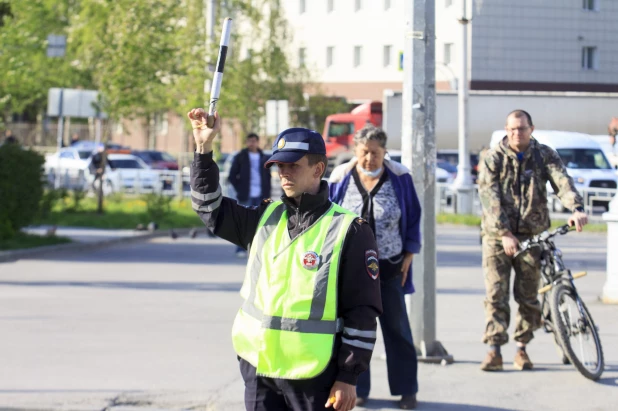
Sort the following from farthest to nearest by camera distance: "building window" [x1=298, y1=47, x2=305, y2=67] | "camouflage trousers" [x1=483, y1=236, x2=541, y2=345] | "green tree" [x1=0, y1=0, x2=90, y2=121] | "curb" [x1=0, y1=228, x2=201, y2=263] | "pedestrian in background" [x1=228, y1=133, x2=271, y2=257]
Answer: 1. "building window" [x1=298, y1=47, x2=305, y2=67]
2. "green tree" [x1=0, y1=0, x2=90, y2=121]
3. "pedestrian in background" [x1=228, y1=133, x2=271, y2=257]
4. "curb" [x1=0, y1=228, x2=201, y2=263]
5. "camouflage trousers" [x1=483, y1=236, x2=541, y2=345]

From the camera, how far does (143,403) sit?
744 centimetres

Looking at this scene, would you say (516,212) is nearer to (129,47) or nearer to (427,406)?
(427,406)

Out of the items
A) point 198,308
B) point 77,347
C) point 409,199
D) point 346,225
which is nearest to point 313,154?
point 346,225

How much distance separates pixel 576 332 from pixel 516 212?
96 cm

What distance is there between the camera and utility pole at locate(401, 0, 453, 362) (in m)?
8.66

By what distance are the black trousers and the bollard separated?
294 inches

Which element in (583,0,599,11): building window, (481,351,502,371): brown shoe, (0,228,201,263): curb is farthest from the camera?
(0,228,201,263): curb

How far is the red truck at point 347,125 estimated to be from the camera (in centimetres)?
4309

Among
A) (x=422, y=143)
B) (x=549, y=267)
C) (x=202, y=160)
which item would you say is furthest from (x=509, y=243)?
(x=202, y=160)

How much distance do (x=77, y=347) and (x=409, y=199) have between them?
3487mm

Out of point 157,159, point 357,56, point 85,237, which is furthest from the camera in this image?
point 357,56

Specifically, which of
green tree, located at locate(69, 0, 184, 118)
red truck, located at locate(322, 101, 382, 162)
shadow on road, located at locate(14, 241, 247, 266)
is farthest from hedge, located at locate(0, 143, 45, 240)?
red truck, located at locate(322, 101, 382, 162)

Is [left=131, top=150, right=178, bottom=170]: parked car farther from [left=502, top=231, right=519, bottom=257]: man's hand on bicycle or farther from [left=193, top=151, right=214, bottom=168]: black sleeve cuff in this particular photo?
[left=193, top=151, right=214, bottom=168]: black sleeve cuff

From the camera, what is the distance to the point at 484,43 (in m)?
22.7
